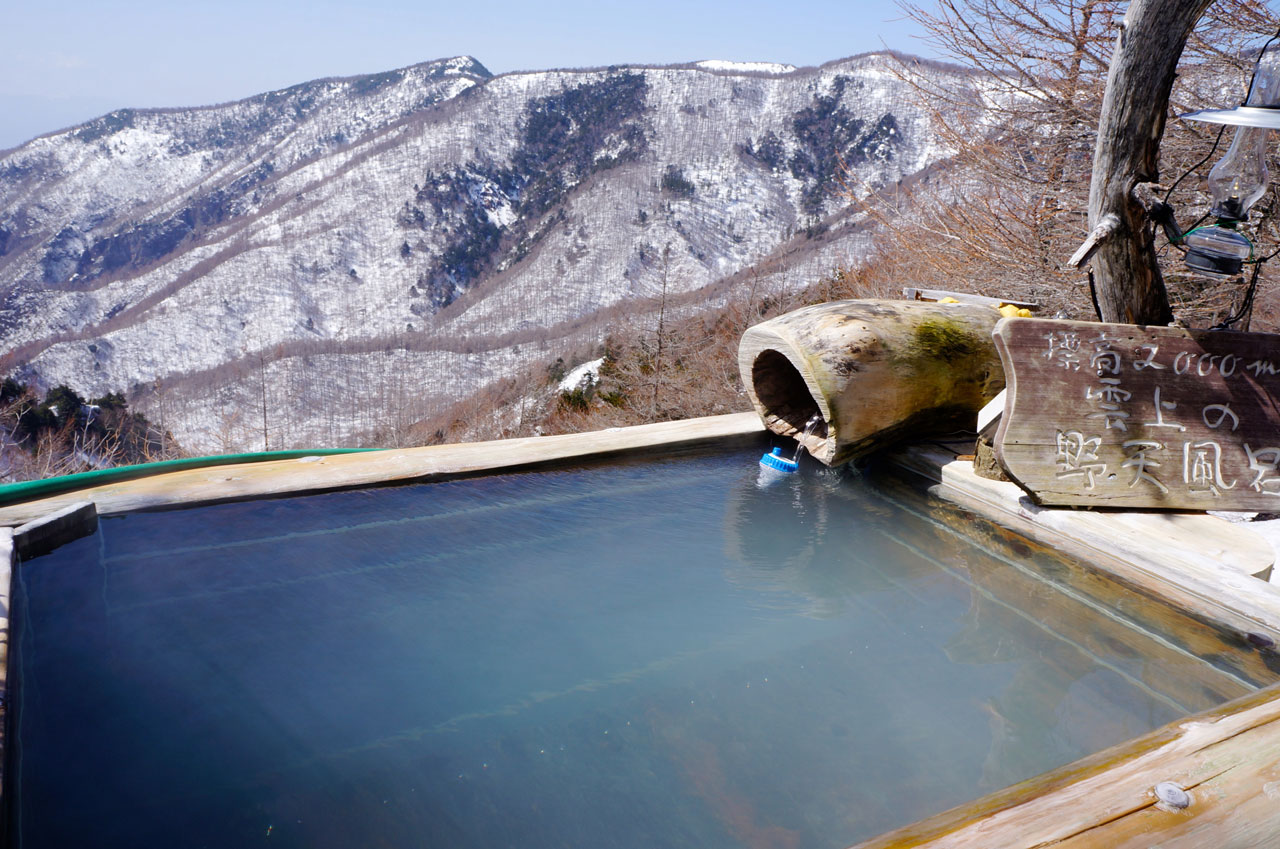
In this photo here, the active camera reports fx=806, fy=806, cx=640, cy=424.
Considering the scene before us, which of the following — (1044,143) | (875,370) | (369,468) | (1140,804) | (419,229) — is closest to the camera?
(1140,804)

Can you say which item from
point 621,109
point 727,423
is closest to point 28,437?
point 727,423

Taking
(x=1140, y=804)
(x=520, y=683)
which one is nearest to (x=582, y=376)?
(x=520, y=683)

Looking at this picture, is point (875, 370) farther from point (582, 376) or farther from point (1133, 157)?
point (582, 376)

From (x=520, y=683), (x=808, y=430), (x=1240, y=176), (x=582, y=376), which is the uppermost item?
(x=1240, y=176)

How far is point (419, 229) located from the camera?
4869 cm

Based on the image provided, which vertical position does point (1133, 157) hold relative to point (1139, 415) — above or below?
above

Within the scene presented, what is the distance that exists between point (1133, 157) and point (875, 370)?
1055mm

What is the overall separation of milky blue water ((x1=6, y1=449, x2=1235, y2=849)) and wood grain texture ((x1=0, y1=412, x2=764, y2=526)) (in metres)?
0.08

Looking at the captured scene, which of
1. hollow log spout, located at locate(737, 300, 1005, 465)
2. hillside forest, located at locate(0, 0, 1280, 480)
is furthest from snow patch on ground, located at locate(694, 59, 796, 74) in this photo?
hollow log spout, located at locate(737, 300, 1005, 465)

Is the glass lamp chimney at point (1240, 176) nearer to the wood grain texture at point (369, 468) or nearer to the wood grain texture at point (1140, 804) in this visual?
the wood grain texture at point (1140, 804)

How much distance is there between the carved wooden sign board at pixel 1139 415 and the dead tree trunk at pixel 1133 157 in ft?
0.78

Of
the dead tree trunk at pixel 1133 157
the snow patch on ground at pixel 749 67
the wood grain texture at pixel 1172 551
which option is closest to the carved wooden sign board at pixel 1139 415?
the wood grain texture at pixel 1172 551

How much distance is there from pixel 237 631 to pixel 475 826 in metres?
0.90

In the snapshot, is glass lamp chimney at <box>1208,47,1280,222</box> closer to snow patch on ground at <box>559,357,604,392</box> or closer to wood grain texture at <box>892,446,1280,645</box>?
wood grain texture at <box>892,446,1280,645</box>
